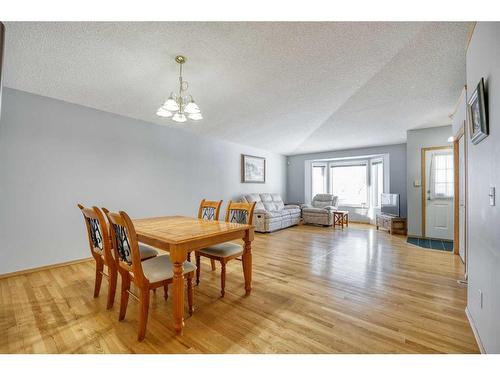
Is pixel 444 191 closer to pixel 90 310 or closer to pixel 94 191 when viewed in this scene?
pixel 90 310

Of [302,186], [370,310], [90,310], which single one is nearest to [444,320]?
[370,310]

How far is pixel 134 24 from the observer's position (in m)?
2.15

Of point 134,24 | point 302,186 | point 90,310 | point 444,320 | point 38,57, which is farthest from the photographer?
point 302,186

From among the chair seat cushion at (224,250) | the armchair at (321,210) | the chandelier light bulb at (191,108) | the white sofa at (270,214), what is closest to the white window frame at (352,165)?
the armchair at (321,210)

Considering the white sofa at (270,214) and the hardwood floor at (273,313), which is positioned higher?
the white sofa at (270,214)

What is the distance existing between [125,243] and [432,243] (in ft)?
17.4

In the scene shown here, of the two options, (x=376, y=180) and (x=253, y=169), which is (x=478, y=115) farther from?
(x=376, y=180)

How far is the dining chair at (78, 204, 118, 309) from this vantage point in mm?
1863

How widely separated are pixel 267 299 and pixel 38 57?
3.46 metres

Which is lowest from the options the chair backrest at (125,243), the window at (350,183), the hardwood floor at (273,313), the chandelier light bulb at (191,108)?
the hardwood floor at (273,313)

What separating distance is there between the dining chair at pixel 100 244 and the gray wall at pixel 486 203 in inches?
103

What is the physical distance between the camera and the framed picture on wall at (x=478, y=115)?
1.46 m

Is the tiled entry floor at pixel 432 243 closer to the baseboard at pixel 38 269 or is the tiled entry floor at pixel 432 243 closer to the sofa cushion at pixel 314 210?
the sofa cushion at pixel 314 210

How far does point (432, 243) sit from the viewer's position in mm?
4492
